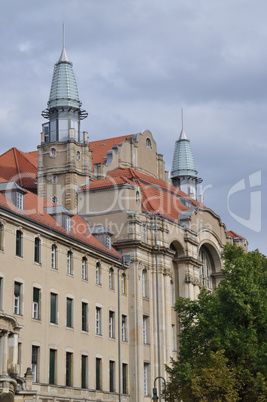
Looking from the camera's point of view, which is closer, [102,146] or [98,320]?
[98,320]

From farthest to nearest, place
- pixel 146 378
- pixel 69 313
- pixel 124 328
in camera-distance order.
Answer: pixel 146 378 < pixel 124 328 < pixel 69 313

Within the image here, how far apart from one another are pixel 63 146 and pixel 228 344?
27.5m

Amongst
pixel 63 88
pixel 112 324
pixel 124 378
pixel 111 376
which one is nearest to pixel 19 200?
pixel 112 324

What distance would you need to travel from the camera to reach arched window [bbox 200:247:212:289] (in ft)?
255

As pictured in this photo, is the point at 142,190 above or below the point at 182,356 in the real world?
above

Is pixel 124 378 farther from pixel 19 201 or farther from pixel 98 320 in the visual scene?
pixel 19 201

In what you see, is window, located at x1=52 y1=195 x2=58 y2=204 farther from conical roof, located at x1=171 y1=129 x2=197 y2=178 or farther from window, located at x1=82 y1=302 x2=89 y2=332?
conical roof, located at x1=171 y1=129 x2=197 y2=178

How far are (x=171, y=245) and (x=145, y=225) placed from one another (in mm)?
6052

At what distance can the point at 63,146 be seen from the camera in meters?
70.6

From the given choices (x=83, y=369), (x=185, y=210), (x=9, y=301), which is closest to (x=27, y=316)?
(x=9, y=301)

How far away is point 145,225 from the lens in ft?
216

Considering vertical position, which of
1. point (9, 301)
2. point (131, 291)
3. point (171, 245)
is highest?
point (171, 245)

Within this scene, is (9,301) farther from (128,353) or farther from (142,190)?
(142,190)

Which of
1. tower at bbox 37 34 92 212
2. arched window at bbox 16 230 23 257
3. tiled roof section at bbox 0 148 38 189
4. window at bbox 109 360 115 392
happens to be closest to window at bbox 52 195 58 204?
tower at bbox 37 34 92 212
